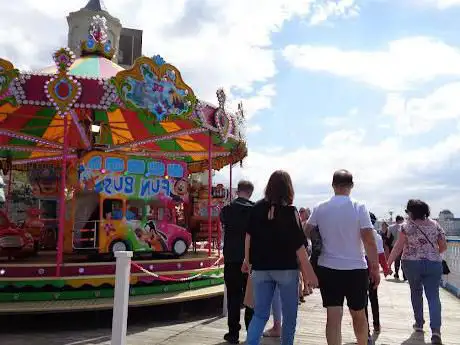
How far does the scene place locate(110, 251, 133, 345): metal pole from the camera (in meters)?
4.32

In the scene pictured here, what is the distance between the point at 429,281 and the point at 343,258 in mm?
2437

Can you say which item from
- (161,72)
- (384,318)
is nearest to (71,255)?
(161,72)

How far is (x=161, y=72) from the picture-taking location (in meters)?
7.97

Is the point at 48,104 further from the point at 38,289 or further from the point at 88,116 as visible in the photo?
the point at 88,116

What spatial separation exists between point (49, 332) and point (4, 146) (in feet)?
27.7

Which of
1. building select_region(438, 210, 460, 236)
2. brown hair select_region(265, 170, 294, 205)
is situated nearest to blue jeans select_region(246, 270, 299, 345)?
brown hair select_region(265, 170, 294, 205)

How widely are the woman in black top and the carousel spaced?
9.86ft

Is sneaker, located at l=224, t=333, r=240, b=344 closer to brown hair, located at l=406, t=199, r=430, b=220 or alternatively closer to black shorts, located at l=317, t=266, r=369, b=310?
black shorts, located at l=317, t=266, r=369, b=310

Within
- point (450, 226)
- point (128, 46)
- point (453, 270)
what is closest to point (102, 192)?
point (453, 270)

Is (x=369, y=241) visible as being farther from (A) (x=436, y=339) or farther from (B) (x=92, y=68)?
(B) (x=92, y=68)

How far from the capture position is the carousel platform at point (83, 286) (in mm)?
6434

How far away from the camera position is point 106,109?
781 centimetres

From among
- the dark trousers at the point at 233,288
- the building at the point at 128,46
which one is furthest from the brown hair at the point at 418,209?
the building at the point at 128,46

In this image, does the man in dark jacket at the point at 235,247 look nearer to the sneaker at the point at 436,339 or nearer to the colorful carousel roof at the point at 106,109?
the sneaker at the point at 436,339
